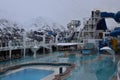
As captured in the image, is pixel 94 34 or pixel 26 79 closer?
pixel 26 79

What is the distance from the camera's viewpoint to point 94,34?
40.2 m

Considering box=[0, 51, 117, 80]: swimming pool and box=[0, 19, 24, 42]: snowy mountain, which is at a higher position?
box=[0, 19, 24, 42]: snowy mountain

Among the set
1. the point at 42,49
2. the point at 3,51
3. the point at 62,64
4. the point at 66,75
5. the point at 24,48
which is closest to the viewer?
the point at 66,75

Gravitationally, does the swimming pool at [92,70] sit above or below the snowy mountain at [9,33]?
below

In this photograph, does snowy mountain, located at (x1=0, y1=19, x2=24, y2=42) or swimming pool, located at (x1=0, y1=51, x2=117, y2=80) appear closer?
swimming pool, located at (x1=0, y1=51, x2=117, y2=80)

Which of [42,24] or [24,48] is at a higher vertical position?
[42,24]

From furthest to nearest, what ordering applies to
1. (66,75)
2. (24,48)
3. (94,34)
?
1. (94,34)
2. (24,48)
3. (66,75)

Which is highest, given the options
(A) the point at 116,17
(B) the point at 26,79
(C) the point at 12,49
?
(A) the point at 116,17

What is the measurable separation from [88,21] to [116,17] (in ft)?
75.0

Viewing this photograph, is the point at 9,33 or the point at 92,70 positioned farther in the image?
the point at 9,33

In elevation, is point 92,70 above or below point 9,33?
below

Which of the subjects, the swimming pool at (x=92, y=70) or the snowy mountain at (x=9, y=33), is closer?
the swimming pool at (x=92, y=70)

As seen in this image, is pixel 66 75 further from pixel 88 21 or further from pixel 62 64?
pixel 88 21

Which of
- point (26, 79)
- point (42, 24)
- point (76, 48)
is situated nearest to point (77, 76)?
point (26, 79)
